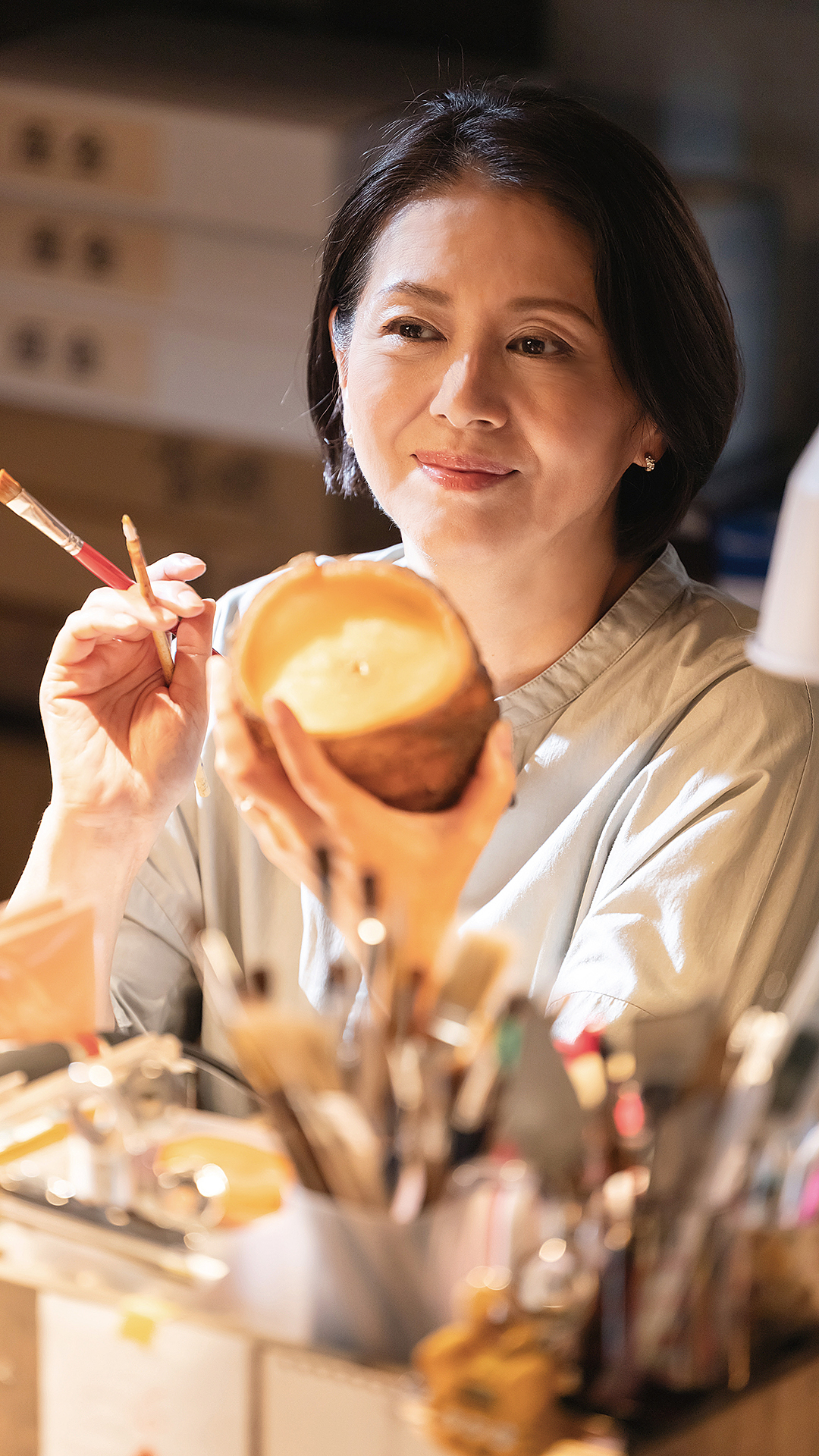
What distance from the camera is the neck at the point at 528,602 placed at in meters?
1.38

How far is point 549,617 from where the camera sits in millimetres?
1413

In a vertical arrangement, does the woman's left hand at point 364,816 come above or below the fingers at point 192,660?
above

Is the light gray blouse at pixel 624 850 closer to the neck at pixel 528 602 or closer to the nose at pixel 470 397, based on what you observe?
the neck at pixel 528 602

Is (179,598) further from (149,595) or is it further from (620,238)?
(620,238)

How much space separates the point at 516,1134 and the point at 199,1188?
0.18 m

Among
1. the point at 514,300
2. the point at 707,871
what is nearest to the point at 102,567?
the point at 514,300

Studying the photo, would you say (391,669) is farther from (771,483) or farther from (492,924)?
(771,483)

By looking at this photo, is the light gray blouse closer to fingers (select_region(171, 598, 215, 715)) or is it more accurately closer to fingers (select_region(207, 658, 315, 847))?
fingers (select_region(171, 598, 215, 715))

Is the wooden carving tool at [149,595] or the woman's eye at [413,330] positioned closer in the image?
the wooden carving tool at [149,595]

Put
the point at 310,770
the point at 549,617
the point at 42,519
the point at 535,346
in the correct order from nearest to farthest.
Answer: the point at 310,770 < the point at 42,519 < the point at 535,346 < the point at 549,617

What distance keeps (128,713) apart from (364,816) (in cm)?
45

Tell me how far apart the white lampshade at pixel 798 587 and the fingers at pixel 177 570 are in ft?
2.29

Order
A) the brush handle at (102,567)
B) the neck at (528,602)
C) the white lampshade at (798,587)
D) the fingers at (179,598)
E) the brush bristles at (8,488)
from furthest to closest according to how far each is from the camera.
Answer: the neck at (528,602) → the fingers at (179,598) → the brush handle at (102,567) → the brush bristles at (8,488) → the white lampshade at (798,587)

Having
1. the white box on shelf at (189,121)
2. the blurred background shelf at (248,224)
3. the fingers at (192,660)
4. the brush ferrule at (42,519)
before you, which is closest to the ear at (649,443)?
the fingers at (192,660)
